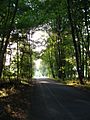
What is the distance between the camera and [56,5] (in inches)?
1261

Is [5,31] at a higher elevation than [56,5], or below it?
below

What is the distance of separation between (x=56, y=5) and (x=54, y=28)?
27.7 metres

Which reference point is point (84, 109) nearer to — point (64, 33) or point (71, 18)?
point (71, 18)

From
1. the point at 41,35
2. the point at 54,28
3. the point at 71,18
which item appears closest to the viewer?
the point at 71,18

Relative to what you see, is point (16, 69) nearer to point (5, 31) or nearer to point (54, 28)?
point (5, 31)

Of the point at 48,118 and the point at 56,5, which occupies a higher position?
the point at 56,5

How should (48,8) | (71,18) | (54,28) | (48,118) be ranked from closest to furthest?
(48,118)
(48,8)
(71,18)
(54,28)

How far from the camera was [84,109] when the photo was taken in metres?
15.8

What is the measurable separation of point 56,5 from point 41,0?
2068 mm

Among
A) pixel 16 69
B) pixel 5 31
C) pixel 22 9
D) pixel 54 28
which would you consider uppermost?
pixel 54 28

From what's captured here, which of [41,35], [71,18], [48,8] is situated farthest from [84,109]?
[41,35]

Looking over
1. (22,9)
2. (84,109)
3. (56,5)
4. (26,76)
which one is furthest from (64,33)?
(84,109)

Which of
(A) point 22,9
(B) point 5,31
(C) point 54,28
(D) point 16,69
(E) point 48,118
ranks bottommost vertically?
(E) point 48,118

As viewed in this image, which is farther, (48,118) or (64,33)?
(64,33)
